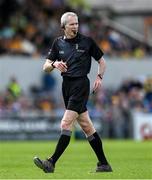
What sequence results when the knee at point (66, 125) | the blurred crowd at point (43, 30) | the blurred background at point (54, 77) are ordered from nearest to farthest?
the knee at point (66, 125), the blurred background at point (54, 77), the blurred crowd at point (43, 30)

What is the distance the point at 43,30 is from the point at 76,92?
22682mm

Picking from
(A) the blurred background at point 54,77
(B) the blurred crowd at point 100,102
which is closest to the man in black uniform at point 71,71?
(A) the blurred background at point 54,77

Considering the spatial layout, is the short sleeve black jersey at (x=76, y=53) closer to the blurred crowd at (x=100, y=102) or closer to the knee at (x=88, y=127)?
the knee at (x=88, y=127)

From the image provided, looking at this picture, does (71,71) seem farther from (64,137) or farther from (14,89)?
(14,89)

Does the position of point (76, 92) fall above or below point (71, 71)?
below

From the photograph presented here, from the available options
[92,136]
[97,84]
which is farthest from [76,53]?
[92,136]

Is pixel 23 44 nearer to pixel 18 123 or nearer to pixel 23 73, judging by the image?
pixel 23 73

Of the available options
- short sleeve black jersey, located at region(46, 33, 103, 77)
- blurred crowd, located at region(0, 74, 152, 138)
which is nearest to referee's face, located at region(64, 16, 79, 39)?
short sleeve black jersey, located at region(46, 33, 103, 77)

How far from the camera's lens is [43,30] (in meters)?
36.8

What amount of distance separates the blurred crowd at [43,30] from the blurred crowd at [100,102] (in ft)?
5.44

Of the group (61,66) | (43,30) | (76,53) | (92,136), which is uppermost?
(76,53)

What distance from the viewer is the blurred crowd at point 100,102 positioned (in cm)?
3272

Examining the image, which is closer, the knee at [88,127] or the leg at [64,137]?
the leg at [64,137]

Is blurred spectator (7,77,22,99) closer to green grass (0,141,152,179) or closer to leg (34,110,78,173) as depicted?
green grass (0,141,152,179)
